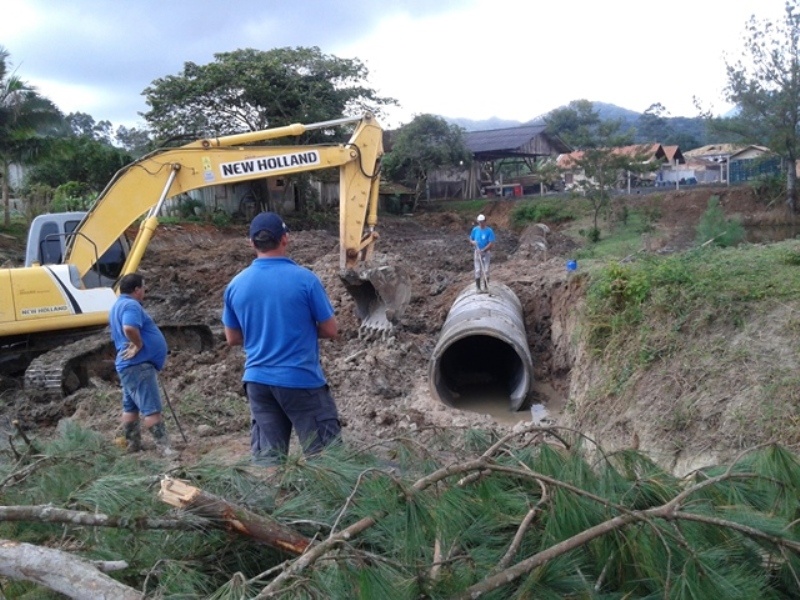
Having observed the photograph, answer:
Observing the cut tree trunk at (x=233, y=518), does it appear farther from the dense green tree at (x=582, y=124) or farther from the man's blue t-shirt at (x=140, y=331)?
the dense green tree at (x=582, y=124)

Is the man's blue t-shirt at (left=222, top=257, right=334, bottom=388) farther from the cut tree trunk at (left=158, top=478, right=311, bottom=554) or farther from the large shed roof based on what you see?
the large shed roof

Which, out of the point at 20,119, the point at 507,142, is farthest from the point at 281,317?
the point at 507,142

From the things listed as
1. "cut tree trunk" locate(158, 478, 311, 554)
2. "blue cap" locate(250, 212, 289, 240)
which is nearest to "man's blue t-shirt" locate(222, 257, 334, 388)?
"blue cap" locate(250, 212, 289, 240)

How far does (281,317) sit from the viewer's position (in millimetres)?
4090

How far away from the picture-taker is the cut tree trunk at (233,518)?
9.10ft

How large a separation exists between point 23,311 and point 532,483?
7574 millimetres

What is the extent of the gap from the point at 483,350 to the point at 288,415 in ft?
25.3

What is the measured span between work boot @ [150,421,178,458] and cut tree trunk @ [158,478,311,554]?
12.3 ft

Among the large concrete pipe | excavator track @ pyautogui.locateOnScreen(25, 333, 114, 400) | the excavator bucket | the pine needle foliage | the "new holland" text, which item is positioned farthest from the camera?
the excavator bucket

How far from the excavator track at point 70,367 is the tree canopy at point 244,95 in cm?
1873

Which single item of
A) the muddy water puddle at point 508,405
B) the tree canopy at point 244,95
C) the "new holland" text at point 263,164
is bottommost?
the muddy water puddle at point 508,405

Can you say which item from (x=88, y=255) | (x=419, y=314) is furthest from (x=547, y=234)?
(x=88, y=255)

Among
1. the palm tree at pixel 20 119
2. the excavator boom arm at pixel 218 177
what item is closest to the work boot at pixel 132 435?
the excavator boom arm at pixel 218 177

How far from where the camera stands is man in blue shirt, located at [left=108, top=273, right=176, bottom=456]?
239 inches
